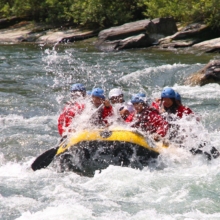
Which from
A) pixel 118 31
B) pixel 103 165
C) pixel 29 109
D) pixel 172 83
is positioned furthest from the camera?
pixel 118 31

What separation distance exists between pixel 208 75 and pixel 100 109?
6.40 metres

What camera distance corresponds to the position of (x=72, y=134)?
29.3 ft

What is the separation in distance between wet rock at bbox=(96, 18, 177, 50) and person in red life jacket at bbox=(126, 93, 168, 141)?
12.9 meters

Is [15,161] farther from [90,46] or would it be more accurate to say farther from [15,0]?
[15,0]

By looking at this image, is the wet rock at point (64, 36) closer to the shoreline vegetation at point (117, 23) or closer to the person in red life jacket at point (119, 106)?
the shoreline vegetation at point (117, 23)

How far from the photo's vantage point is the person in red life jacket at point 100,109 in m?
9.12

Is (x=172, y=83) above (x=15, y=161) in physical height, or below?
below

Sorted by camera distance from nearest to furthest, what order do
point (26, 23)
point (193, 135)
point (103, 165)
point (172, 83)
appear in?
1. point (103, 165)
2. point (193, 135)
3. point (172, 83)
4. point (26, 23)

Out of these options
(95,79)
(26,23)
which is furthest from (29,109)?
(26,23)

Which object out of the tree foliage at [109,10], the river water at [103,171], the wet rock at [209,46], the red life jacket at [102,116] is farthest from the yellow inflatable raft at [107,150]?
the tree foliage at [109,10]

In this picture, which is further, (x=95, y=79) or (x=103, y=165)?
(x=95, y=79)

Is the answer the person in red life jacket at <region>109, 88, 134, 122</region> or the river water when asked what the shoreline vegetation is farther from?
the person in red life jacket at <region>109, 88, 134, 122</region>

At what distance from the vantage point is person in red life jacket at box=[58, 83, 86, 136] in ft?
30.9

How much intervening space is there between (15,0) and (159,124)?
21.7 metres
